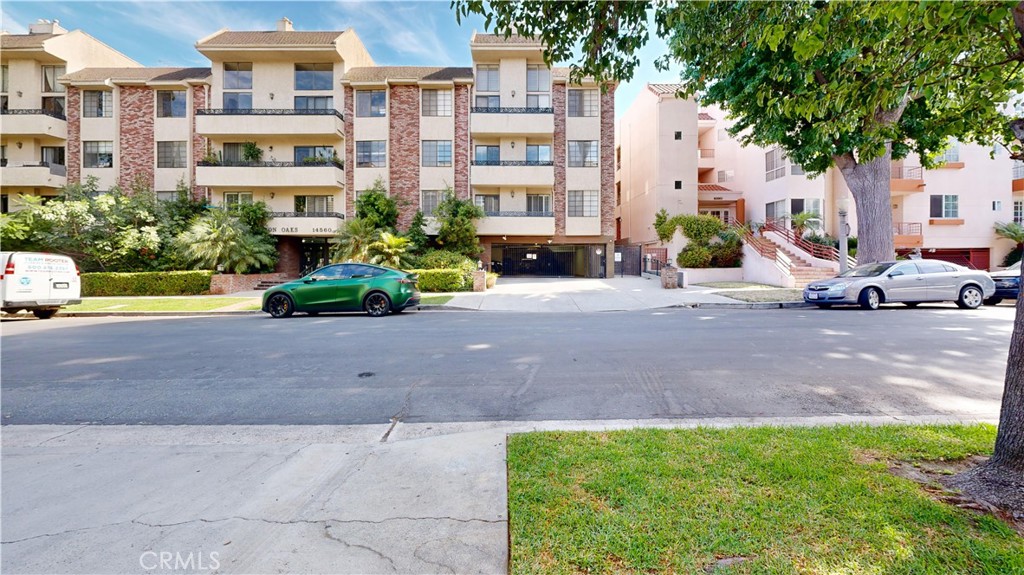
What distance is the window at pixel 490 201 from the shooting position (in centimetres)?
2723

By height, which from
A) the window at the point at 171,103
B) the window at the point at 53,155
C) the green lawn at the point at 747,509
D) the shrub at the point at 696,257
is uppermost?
the window at the point at 171,103

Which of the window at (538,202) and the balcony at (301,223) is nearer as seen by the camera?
the balcony at (301,223)

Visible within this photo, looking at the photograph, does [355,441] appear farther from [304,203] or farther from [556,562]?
[304,203]

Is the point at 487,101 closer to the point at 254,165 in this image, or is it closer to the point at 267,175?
the point at 267,175

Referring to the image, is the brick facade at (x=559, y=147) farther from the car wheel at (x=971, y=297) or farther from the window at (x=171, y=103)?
the window at (x=171, y=103)

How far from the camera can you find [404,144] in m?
26.5

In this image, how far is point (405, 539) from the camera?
2.55m

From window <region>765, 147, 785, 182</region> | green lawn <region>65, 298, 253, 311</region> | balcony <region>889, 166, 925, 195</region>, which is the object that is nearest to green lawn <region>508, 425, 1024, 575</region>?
green lawn <region>65, 298, 253, 311</region>

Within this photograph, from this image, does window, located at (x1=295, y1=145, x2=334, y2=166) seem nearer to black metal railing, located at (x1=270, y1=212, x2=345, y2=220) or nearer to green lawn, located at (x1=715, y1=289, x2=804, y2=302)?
black metal railing, located at (x1=270, y1=212, x2=345, y2=220)

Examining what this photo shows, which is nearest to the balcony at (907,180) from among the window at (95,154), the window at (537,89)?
the window at (537,89)

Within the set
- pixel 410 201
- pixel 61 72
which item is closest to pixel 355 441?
pixel 410 201

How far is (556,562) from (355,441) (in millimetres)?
2549

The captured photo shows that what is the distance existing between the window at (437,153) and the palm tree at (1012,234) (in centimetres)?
3271
